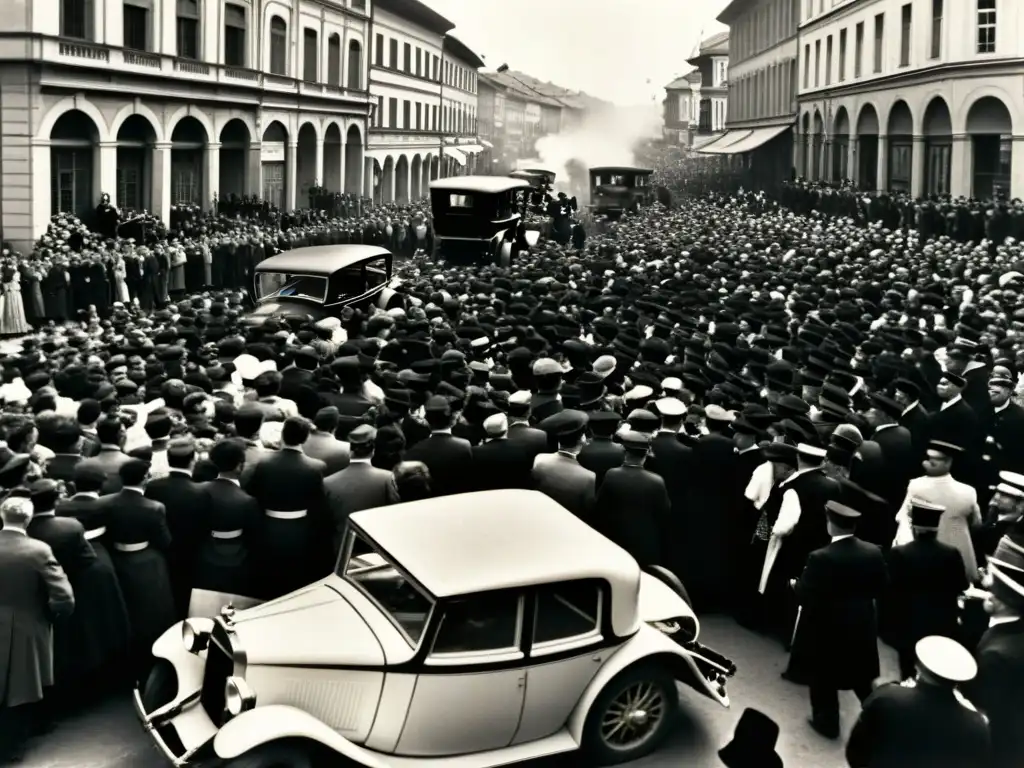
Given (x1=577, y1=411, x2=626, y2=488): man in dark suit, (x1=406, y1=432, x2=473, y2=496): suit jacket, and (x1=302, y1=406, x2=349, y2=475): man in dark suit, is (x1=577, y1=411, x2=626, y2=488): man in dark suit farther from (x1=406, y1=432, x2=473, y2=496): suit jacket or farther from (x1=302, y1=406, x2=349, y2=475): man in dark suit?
(x1=302, y1=406, x2=349, y2=475): man in dark suit

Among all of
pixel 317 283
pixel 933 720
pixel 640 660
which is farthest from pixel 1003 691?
pixel 317 283

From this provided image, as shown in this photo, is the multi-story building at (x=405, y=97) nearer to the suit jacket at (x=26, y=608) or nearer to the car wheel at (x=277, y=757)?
the suit jacket at (x=26, y=608)

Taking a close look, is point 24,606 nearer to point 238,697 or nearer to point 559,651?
point 238,697

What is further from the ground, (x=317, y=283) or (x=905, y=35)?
(x=905, y=35)

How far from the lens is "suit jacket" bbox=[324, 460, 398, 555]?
7.87 metres

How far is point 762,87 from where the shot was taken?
63.7 m

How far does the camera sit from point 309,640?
6012mm

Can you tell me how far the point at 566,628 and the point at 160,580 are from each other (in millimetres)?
2786

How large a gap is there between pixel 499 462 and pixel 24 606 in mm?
3589

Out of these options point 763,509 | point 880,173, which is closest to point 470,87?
point 880,173

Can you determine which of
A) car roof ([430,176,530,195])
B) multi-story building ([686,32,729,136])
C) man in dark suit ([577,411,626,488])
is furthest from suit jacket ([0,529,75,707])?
multi-story building ([686,32,729,136])

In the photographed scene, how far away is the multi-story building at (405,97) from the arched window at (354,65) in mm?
2048

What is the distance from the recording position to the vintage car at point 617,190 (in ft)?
151

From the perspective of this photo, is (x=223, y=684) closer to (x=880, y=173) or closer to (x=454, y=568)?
(x=454, y=568)
